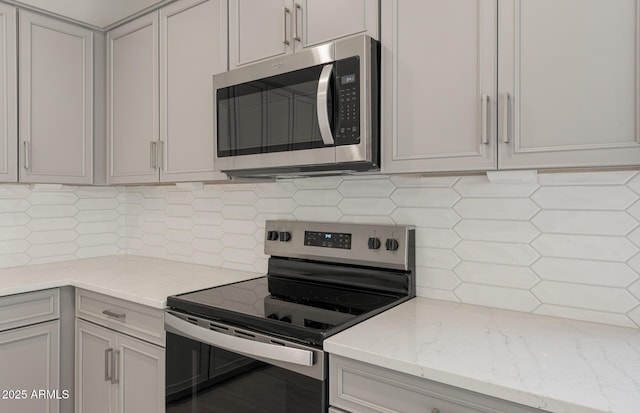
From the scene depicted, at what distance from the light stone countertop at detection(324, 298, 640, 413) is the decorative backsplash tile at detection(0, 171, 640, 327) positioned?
103 millimetres

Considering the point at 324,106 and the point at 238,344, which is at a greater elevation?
the point at 324,106

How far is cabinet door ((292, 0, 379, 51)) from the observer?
1429 millimetres

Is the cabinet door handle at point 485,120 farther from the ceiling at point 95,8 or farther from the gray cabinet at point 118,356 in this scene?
the ceiling at point 95,8

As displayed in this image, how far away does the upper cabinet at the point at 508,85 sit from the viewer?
104 cm

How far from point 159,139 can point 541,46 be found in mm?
1723

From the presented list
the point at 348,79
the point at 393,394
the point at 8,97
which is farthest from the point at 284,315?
the point at 8,97

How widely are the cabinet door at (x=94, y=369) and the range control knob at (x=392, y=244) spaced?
1237 mm

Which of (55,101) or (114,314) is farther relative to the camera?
(55,101)

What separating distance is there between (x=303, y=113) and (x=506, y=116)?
0.67 meters

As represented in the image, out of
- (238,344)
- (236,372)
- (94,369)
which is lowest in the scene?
(94,369)

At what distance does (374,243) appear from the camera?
1.67m

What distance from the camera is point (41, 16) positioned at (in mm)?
2184

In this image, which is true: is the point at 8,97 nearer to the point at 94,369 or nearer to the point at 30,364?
the point at 30,364

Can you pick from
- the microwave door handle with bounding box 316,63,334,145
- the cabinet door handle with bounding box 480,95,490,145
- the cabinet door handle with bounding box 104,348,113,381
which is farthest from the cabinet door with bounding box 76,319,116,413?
the cabinet door handle with bounding box 480,95,490,145
